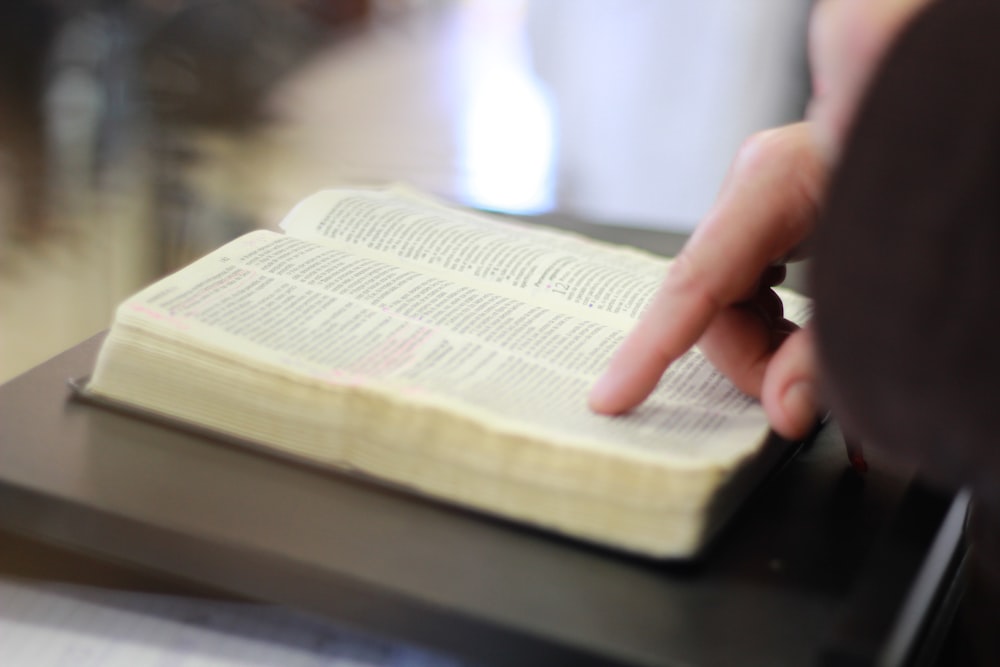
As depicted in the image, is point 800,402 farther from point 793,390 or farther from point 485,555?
point 485,555

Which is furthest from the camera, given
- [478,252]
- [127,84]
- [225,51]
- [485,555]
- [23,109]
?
Result: [225,51]

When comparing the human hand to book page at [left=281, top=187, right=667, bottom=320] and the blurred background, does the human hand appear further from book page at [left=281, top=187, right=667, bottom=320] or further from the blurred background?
the blurred background

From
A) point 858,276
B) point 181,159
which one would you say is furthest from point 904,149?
point 181,159

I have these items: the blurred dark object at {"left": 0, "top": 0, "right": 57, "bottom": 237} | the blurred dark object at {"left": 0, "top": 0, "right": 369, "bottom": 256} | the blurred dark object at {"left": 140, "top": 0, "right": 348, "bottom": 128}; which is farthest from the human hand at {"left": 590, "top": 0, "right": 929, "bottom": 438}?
the blurred dark object at {"left": 140, "top": 0, "right": 348, "bottom": 128}

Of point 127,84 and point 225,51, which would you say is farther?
point 225,51

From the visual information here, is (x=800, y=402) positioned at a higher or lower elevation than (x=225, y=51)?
higher

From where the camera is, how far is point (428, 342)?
0.54m

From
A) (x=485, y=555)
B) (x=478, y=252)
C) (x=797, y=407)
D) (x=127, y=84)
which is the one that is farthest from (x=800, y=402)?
(x=127, y=84)

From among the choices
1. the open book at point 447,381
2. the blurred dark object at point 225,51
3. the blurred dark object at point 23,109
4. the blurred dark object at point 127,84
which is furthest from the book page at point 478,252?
the blurred dark object at point 225,51

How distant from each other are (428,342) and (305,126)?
155cm

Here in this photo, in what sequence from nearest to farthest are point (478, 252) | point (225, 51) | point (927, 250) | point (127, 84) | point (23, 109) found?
point (927, 250) → point (478, 252) → point (23, 109) → point (127, 84) → point (225, 51)

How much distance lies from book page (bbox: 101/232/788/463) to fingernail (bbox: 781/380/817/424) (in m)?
0.02

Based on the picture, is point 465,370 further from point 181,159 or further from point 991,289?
point 181,159

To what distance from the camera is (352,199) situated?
71 cm
